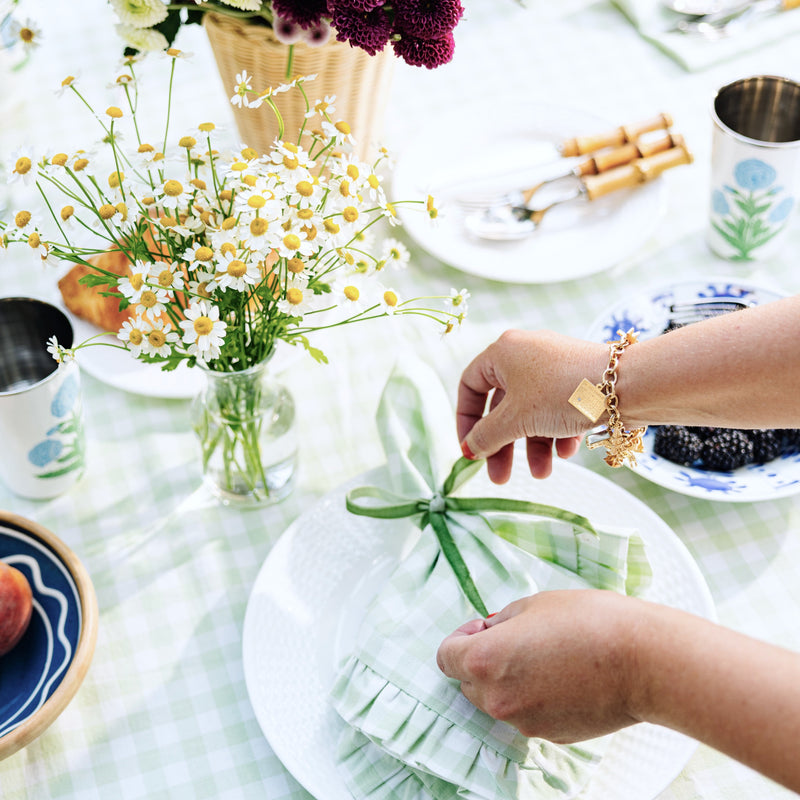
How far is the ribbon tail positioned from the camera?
0.82m

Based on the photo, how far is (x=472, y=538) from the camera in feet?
2.82

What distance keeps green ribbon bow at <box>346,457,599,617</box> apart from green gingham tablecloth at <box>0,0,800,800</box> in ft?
0.34

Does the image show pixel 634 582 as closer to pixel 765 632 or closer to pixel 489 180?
pixel 765 632

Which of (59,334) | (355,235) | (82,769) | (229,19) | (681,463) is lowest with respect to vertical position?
(82,769)

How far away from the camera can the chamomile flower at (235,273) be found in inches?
25.9

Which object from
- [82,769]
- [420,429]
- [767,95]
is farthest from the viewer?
[767,95]

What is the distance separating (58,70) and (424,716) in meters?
1.10

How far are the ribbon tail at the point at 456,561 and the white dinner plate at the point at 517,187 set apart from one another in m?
0.36

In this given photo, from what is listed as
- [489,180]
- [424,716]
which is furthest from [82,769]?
[489,180]

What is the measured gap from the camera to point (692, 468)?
947 mm

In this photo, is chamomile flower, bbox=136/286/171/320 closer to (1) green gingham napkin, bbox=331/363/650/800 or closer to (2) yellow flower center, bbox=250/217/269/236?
(2) yellow flower center, bbox=250/217/269/236

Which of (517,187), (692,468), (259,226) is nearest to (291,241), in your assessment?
(259,226)

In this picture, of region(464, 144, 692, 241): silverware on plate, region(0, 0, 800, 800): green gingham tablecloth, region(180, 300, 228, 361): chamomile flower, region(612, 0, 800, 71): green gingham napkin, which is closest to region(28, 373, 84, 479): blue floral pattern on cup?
region(0, 0, 800, 800): green gingham tablecloth

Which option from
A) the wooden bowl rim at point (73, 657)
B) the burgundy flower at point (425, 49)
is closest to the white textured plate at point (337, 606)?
the wooden bowl rim at point (73, 657)
